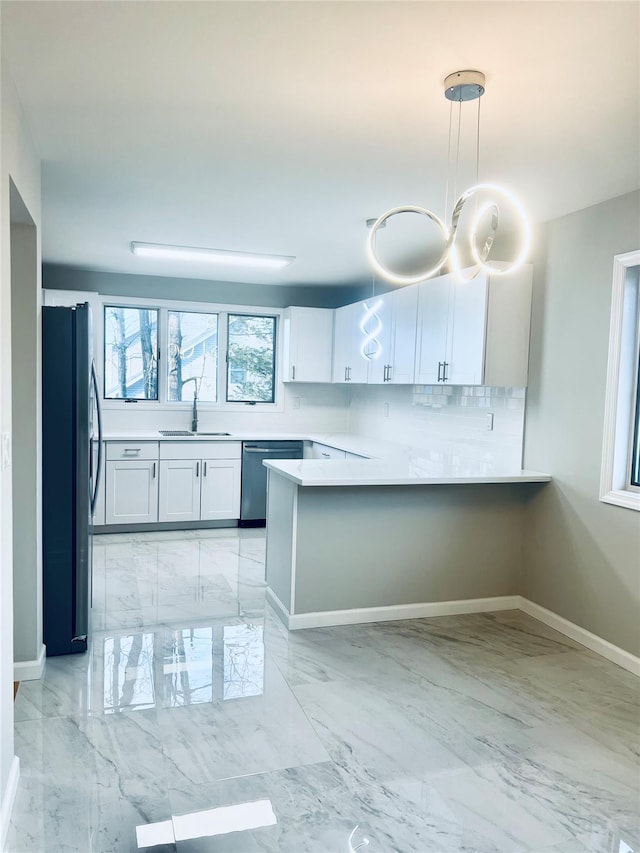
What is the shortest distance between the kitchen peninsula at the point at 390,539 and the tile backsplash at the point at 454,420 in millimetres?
289

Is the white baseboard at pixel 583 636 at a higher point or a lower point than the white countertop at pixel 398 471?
lower

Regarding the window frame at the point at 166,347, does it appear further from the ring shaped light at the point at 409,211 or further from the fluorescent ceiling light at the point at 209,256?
the ring shaped light at the point at 409,211

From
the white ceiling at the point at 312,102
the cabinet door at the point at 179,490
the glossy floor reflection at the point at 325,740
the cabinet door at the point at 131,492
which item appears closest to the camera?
the white ceiling at the point at 312,102

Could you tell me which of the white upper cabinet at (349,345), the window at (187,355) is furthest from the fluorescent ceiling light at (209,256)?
the window at (187,355)

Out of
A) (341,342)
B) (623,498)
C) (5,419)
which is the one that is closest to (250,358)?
(341,342)

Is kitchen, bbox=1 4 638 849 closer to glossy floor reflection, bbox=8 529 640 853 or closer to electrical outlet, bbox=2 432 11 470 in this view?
electrical outlet, bbox=2 432 11 470

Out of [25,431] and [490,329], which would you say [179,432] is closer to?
[25,431]

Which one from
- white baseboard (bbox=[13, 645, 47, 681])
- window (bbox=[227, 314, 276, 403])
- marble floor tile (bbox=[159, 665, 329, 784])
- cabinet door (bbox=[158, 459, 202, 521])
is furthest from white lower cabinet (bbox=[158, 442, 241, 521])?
marble floor tile (bbox=[159, 665, 329, 784])

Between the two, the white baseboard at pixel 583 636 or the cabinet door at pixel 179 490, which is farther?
the cabinet door at pixel 179 490

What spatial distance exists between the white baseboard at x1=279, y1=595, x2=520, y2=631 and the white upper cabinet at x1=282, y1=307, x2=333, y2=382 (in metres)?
3.02

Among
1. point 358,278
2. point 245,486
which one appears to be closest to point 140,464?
point 245,486

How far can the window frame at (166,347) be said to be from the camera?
608cm

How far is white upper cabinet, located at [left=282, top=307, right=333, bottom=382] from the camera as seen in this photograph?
20.7ft

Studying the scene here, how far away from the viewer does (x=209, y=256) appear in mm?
5020
